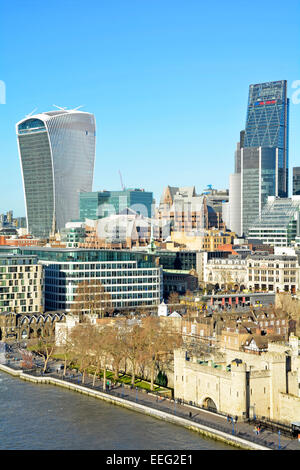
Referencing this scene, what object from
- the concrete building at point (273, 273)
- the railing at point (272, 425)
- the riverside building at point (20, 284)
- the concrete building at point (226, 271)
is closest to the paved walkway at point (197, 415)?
the railing at point (272, 425)

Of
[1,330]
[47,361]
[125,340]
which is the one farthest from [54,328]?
[125,340]

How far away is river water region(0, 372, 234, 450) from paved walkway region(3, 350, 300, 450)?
177 cm

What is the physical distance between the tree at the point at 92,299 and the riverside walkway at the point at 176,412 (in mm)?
34188

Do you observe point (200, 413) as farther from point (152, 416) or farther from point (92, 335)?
point (92, 335)

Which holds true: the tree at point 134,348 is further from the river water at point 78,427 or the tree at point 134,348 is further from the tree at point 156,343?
the river water at point 78,427

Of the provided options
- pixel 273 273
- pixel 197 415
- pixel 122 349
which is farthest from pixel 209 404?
pixel 273 273

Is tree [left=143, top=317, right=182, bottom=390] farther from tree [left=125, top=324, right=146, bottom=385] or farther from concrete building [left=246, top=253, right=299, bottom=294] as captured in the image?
concrete building [left=246, top=253, right=299, bottom=294]

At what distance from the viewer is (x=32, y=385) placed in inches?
3374

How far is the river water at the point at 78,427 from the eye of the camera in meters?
63.1

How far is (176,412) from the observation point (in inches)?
2768

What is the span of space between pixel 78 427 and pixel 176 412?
9.56 m

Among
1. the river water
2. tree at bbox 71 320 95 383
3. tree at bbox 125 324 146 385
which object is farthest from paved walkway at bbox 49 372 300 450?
tree at bbox 125 324 146 385

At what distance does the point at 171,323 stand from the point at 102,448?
35531 mm

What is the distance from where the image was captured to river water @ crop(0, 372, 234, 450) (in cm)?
6306
